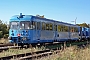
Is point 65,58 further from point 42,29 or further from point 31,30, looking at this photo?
point 42,29

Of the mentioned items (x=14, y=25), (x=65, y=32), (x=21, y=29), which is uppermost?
(x=14, y=25)

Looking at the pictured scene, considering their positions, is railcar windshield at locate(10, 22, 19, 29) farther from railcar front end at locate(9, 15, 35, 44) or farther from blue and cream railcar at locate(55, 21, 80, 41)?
blue and cream railcar at locate(55, 21, 80, 41)

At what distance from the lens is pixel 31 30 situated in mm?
18156

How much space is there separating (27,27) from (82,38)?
2291 cm

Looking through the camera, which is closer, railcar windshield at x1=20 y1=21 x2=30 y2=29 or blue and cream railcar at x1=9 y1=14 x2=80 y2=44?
blue and cream railcar at x1=9 y1=14 x2=80 y2=44

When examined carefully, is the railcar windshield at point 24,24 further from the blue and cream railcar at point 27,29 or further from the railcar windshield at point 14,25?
the railcar windshield at point 14,25

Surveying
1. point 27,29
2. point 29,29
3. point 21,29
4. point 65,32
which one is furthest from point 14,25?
point 65,32

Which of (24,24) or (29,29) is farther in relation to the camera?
(24,24)

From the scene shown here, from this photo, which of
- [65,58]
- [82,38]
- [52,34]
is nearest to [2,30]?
[82,38]

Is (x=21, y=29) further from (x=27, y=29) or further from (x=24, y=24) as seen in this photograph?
(x=27, y=29)

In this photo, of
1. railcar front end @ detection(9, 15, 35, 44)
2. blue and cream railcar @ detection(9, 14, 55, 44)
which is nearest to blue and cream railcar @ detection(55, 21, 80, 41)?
blue and cream railcar @ detection(9, 14, 55, 44)

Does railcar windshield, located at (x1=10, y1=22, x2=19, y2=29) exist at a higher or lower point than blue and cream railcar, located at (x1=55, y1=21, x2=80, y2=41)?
higher

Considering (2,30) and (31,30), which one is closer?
(31,30)

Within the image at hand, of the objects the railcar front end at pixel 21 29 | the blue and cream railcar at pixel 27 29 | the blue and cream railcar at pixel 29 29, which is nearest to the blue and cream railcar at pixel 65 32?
the blue and cream railcar at pixel 29 29
